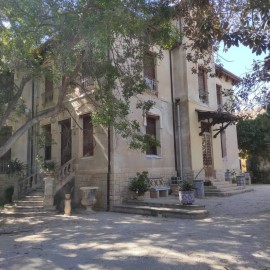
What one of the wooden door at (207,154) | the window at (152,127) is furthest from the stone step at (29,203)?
the wooden door at (207,154)

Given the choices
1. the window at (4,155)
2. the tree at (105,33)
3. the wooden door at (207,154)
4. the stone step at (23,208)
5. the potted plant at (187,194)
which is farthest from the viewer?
the window at (4,155)

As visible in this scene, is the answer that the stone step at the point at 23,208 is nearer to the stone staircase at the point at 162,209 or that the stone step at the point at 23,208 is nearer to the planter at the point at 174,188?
the stone staircase at the point at 162,209

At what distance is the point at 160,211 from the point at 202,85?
9.59 metres

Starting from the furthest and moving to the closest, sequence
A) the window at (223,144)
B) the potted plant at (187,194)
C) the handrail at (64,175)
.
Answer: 1. the window at (223,144)
2. the handrail at (64,175)
3. the potted plant at (187,194)

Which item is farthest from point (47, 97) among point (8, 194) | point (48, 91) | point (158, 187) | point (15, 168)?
point (158, 187)

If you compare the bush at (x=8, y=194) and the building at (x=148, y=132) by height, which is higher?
the building at (x=148, y=132)

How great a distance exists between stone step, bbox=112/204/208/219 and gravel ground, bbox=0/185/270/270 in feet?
1.36

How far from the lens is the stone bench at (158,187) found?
1458 centimetres

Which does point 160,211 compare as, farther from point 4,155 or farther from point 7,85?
point 4,155

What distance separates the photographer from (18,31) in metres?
9.58

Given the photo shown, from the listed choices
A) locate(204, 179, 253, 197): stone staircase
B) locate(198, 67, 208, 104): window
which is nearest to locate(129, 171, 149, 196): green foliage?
locate(204, 179, 253, 197): stone staircase

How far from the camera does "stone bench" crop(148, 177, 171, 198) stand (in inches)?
574

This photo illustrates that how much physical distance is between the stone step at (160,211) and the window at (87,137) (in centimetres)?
306

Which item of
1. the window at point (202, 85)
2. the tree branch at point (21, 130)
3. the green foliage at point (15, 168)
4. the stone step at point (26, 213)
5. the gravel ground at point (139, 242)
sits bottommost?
the gravel ground at point (139, 242)
